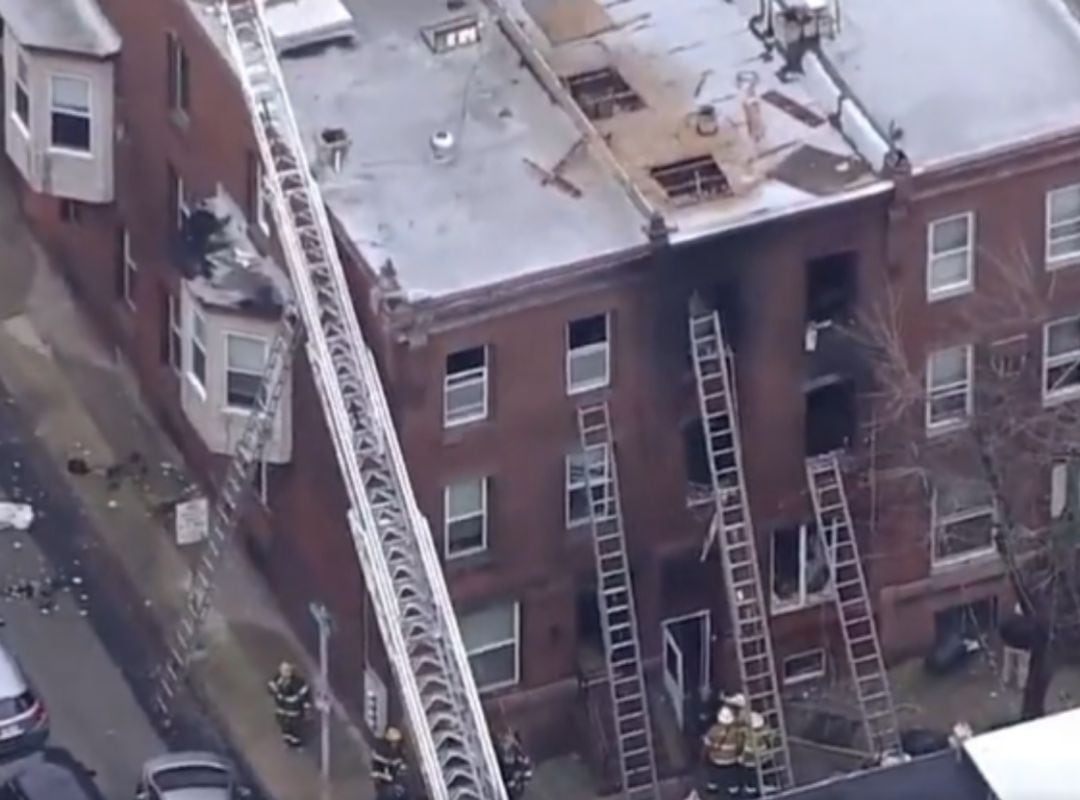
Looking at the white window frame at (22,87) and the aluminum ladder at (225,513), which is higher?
the white window frame at (22,87)

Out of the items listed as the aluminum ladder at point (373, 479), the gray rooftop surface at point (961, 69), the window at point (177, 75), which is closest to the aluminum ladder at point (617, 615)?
the aluminum ladder at point (373, 479)

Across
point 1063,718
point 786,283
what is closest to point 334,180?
point 786,283

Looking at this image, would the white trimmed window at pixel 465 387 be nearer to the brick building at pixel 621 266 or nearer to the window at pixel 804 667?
the brick building at pixel 621 266

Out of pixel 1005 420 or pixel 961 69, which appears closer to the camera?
pixel 1005 420

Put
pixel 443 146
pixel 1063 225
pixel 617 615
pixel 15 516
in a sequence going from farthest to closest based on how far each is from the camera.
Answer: pixel 15 516, pixel 1063 225, pixel 443 146, pixel 617 615

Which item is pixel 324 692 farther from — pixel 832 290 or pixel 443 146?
pixel 832 290

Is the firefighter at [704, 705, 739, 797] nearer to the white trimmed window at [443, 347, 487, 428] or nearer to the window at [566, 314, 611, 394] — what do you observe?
the window at [566, 314, 611, 394]

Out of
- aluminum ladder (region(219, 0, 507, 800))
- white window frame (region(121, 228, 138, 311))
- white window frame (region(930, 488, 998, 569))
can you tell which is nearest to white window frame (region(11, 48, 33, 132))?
white window frame (region(121, 228, 138, 311))

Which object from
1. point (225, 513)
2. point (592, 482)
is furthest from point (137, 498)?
point (592, 482)
